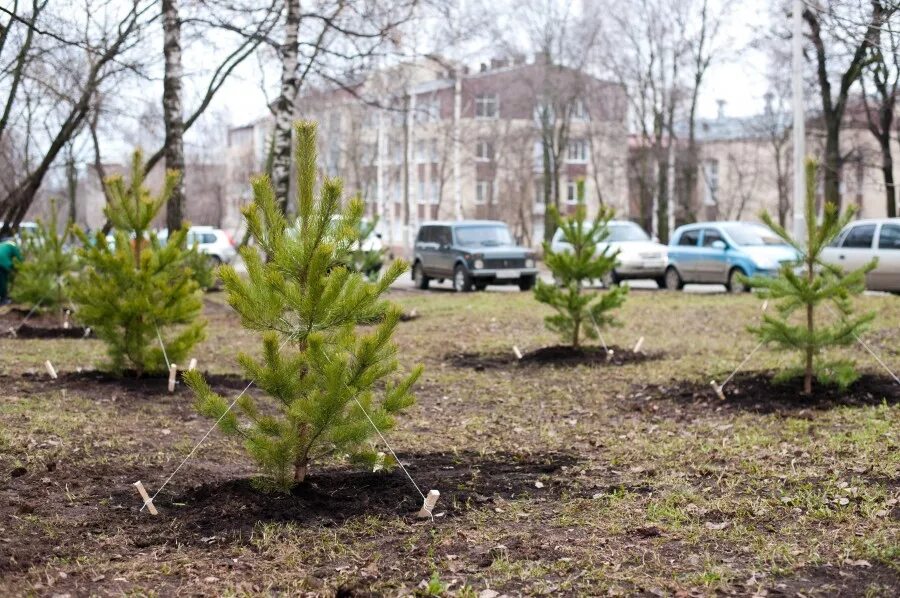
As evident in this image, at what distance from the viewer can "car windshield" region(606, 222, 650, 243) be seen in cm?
2489

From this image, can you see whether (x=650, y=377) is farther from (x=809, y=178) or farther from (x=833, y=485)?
(x=833, y=485)

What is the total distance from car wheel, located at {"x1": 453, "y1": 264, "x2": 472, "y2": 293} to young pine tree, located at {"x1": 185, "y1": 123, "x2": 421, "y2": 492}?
720 inches

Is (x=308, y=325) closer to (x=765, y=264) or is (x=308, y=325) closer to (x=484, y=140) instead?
(x=765, y=264)

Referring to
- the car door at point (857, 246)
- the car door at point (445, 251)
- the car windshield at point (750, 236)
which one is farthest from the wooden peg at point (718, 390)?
the car door at point (445, 251)

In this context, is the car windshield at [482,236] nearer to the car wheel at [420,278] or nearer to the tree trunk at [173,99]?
the car wheel at [420,278]

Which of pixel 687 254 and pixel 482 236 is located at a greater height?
pixel 482 236

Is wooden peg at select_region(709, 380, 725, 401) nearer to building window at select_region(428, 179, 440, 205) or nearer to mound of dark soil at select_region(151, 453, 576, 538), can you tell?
mound of dark soil at select_region(151, 453, 576, 538)

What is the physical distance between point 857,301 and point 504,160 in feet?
134

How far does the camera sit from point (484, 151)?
197ft

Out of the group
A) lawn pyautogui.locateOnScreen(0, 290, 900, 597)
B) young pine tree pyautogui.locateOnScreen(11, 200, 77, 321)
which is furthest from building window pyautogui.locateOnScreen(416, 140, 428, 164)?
lawn pyautogui.locateOnScreen(0, 290, 900, 597)

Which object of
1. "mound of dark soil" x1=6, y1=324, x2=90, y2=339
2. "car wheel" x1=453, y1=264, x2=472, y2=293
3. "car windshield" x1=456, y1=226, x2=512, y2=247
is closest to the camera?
"mound of dark soil" x1=6, y1=324, x2=90, y2=339

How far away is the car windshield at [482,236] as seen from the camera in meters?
24.9

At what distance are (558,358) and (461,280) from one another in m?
12.5

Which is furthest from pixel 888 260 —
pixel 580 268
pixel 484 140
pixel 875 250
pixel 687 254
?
pixel 484 140
